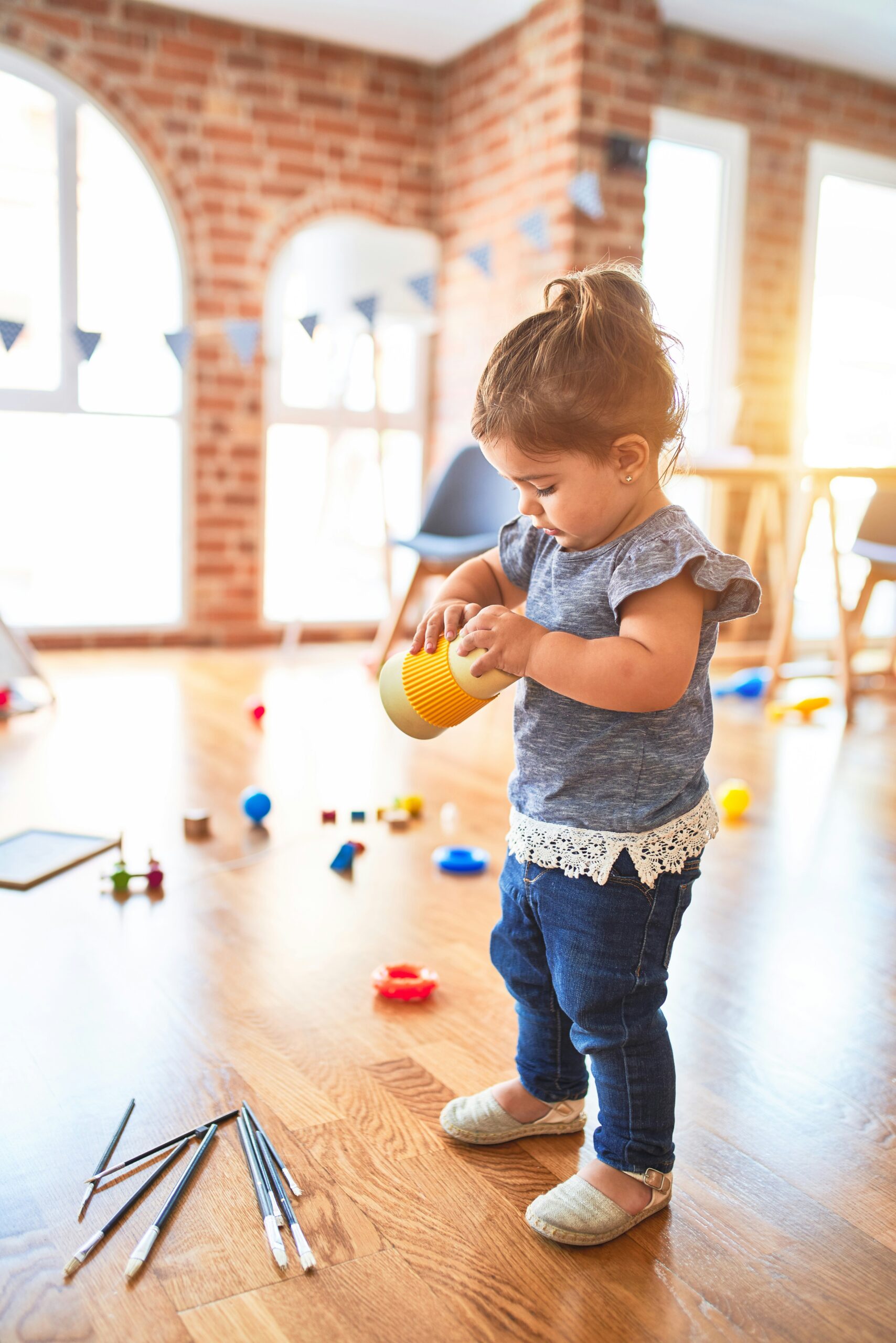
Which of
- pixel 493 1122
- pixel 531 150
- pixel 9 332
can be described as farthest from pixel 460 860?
pixel 531 150

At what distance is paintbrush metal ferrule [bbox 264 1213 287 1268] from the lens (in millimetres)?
971

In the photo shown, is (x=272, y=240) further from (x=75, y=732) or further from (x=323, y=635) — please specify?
(x=75, y=732)

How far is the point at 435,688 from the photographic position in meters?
1.05

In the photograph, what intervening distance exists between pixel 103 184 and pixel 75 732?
2306mm

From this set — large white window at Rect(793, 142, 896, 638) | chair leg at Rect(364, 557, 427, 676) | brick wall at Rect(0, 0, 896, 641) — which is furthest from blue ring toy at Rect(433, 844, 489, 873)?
large white window at Rect(793, 142, 896, 638)

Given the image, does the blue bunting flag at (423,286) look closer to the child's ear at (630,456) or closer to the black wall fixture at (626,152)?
the black wall fixture at (626,152)

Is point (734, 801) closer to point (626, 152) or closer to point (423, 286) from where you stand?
point (423, 286)

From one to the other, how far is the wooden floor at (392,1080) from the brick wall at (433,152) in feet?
7.57

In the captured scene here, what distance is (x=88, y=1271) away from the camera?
3.14 ft

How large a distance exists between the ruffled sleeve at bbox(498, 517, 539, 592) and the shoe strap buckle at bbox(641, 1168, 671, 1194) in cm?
58

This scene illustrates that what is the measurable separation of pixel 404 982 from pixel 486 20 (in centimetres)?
386

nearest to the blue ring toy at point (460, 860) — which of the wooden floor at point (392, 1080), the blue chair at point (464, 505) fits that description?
the wooden floor at point (392, 1080)

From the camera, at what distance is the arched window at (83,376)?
404 centimetres

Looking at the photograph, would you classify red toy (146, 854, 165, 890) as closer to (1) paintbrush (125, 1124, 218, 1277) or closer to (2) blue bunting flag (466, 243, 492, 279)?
(1) paintbrush (125, 1124, 218, 1277)
